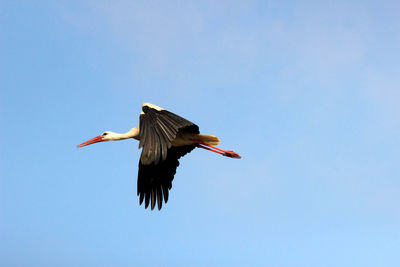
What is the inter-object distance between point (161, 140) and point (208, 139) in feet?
8.61

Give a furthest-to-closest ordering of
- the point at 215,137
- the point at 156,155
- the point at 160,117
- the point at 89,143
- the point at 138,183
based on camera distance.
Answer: the point at 89,143, the point at 138,183, the point at 215,137, the point at 160,117, the point at 156,155

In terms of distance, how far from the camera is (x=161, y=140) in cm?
968

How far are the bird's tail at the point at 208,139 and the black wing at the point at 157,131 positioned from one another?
87 cm

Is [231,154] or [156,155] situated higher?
[231,154]

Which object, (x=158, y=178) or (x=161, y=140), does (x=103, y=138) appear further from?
(x=161, y=140)

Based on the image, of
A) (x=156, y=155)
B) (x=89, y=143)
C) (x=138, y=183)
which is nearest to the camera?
(x=156, y=155)

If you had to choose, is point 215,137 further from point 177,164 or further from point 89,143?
point 89,143

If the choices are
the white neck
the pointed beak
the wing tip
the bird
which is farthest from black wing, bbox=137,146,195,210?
the wing tip

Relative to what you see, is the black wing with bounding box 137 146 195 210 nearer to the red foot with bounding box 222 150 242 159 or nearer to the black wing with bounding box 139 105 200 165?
the red foot with bounding box 222 150 242 159

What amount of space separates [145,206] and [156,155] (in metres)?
3.63

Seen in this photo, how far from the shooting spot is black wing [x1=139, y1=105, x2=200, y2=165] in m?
9.45

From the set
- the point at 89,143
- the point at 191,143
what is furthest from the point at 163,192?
the point at 89,143

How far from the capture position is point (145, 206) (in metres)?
12.7

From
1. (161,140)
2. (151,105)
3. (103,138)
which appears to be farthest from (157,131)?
(103,138)
